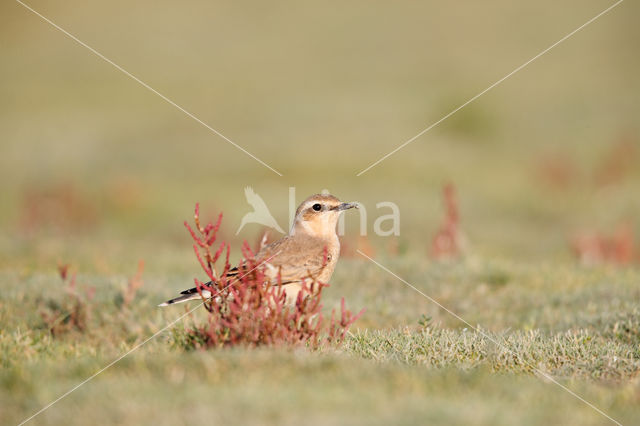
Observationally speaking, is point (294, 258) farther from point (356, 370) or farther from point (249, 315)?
point (356, 370)

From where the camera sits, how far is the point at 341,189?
78.5 ft

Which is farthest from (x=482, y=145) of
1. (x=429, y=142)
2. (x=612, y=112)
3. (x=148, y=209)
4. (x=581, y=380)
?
(x=581, y=380)

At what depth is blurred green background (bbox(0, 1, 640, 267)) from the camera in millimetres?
21703

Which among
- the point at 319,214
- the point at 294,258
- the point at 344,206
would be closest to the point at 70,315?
the point at 294,258

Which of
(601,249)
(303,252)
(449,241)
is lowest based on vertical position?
(601,249)

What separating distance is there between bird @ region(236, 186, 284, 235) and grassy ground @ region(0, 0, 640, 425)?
1.18ft

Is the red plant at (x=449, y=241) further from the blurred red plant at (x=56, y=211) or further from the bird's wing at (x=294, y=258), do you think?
the blurred red plant at (x=56, y=211)

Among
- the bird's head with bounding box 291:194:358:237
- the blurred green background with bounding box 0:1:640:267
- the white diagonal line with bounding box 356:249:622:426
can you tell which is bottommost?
the white diagonal line with bounding box 356:249:622:426

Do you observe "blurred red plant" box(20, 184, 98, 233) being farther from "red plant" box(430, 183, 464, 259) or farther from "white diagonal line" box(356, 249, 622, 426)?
"white diagonal line" box(356, 249, 622, 426)

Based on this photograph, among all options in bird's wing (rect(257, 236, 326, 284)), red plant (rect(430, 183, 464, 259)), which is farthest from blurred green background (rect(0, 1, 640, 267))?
bird's wing (rect(257, 236, 326, 284))

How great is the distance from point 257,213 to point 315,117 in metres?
13.6

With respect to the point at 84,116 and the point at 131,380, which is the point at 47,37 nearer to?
the point at 84,116

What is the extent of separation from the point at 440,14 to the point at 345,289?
44.7 metres

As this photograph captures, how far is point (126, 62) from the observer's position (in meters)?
45.1
